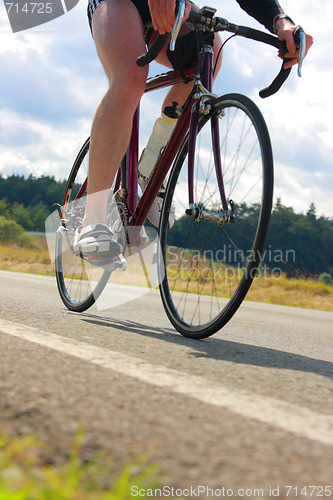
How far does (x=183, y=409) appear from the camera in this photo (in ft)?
3.44

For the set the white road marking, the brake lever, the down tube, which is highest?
the brake lever

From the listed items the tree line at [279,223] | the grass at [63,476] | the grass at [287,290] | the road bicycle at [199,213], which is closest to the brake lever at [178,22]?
the road bicycle at [199,213]

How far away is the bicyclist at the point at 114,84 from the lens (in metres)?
2.54

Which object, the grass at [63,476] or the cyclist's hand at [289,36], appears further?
the cyclist's hand at [289,36]

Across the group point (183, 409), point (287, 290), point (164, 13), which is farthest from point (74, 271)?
point (287, 290)

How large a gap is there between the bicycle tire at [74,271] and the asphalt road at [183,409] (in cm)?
148

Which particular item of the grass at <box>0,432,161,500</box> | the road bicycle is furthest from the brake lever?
the grass at <box>0,432,161,500</box>

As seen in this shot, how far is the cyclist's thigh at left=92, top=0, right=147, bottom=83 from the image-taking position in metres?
2.54

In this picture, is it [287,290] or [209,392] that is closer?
[209,392]

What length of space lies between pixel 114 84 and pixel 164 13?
455 mm

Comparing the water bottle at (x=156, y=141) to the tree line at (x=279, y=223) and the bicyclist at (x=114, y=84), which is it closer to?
the bicyclist at (x=114, y=84)

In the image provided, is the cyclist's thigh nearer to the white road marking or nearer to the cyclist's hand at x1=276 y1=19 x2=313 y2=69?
the cyclist's hand at x1=276 y1=19 x2=313 y2=69

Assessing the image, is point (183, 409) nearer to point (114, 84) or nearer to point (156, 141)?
point (114, 84)

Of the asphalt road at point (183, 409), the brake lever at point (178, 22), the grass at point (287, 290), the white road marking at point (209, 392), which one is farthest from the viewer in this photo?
the grass at point (287, 290)
